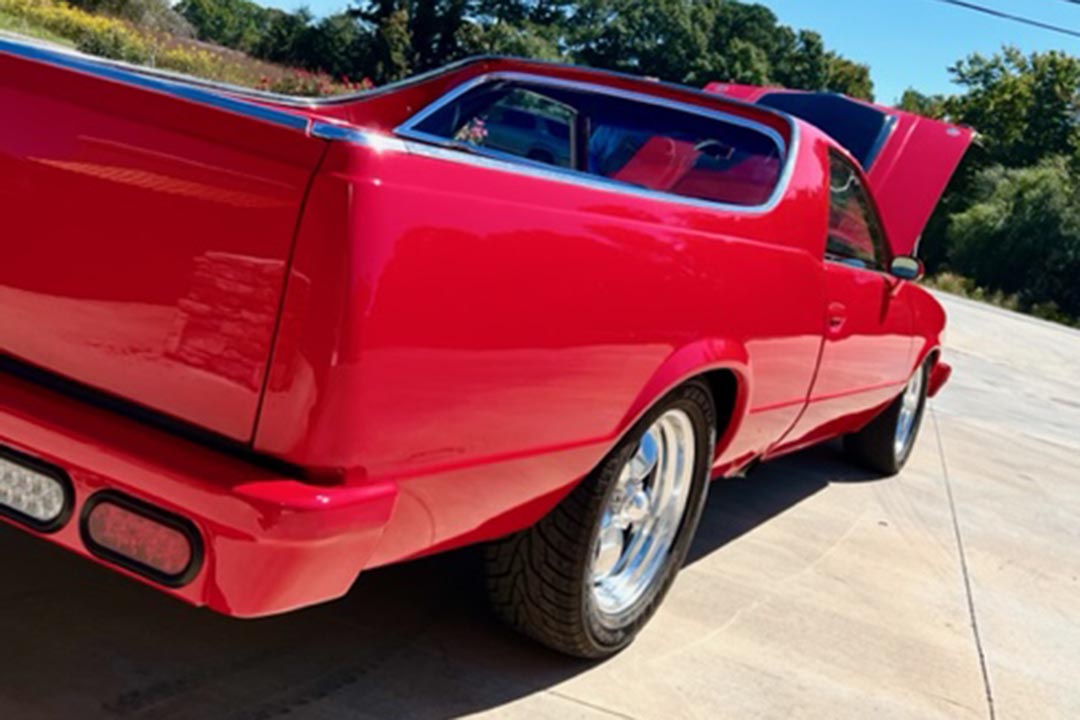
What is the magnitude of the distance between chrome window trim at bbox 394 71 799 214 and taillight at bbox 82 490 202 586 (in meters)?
0.87

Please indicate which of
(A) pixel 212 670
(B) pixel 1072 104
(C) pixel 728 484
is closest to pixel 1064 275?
(B) pixel 1072 104

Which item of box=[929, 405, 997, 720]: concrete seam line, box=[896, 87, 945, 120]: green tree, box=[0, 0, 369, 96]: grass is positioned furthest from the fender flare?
box=[896, 87, 945, 120]: green tree

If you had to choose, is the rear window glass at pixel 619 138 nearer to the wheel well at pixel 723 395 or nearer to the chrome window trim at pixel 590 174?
the chrome window trim at pixel 590 174

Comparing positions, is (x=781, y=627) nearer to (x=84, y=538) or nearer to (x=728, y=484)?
(x=728, y=484)

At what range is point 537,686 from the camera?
8.89ft

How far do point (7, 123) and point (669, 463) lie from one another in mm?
1872

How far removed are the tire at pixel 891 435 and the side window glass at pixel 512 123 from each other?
95.0 inches

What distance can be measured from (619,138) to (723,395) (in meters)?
1.21

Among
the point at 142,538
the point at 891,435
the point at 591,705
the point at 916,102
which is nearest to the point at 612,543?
the point at 591,705

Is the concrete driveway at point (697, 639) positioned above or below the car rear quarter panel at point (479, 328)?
below

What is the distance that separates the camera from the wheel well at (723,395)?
308 cm

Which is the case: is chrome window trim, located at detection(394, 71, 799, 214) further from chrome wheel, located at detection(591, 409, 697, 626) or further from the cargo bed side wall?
chrome wheel, located at detection(591, 409, 697, 626)

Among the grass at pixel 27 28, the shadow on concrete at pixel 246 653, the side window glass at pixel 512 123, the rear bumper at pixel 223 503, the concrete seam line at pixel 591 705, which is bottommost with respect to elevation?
the shadow on concrete at pixel 246 653

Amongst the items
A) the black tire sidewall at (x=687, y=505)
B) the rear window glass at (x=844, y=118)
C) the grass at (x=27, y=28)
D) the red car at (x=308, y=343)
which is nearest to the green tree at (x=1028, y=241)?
the grass at (x=27, y=28)
